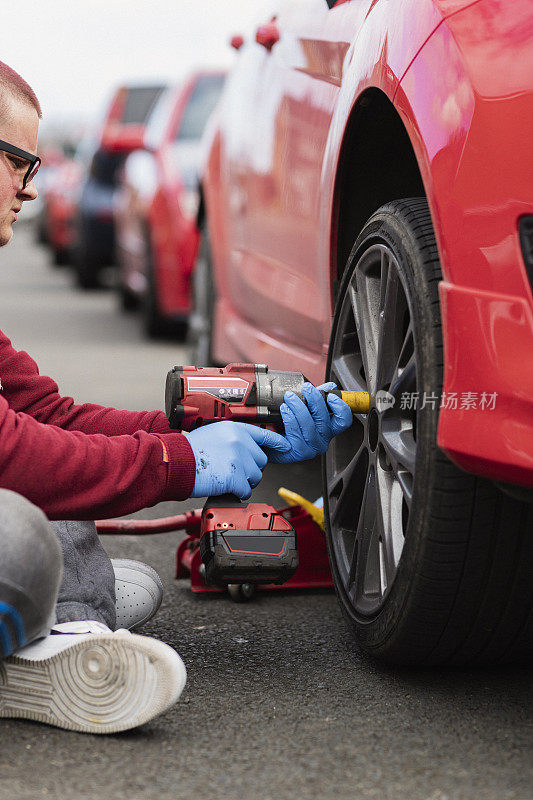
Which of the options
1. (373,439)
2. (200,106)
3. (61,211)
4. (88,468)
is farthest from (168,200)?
(61,211)

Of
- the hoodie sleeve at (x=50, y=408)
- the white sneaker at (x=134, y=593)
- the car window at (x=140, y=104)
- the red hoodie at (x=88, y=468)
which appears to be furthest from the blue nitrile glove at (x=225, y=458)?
the car window at (x=140, y=104)

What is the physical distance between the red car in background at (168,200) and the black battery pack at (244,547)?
4948 millimetres

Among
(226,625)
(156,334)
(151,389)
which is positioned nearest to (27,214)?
(156,334)

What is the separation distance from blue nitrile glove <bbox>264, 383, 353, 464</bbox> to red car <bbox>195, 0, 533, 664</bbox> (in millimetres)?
84

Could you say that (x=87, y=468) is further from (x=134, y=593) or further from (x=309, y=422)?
(x=134, y=593)

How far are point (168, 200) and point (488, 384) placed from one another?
18.4 feet

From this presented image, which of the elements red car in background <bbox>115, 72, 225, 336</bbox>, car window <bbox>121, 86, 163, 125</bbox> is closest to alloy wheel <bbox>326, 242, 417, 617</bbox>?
red car in background <bbox>115, 72, 225, 336</bbox>

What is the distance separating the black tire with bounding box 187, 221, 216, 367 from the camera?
4.84m

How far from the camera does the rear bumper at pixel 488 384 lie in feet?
5.81

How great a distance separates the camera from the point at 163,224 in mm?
7258

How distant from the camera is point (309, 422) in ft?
7.32

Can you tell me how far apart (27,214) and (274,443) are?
2306 centimetres

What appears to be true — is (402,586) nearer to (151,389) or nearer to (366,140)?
(366,140)

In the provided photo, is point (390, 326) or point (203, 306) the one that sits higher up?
point (390, 326)
